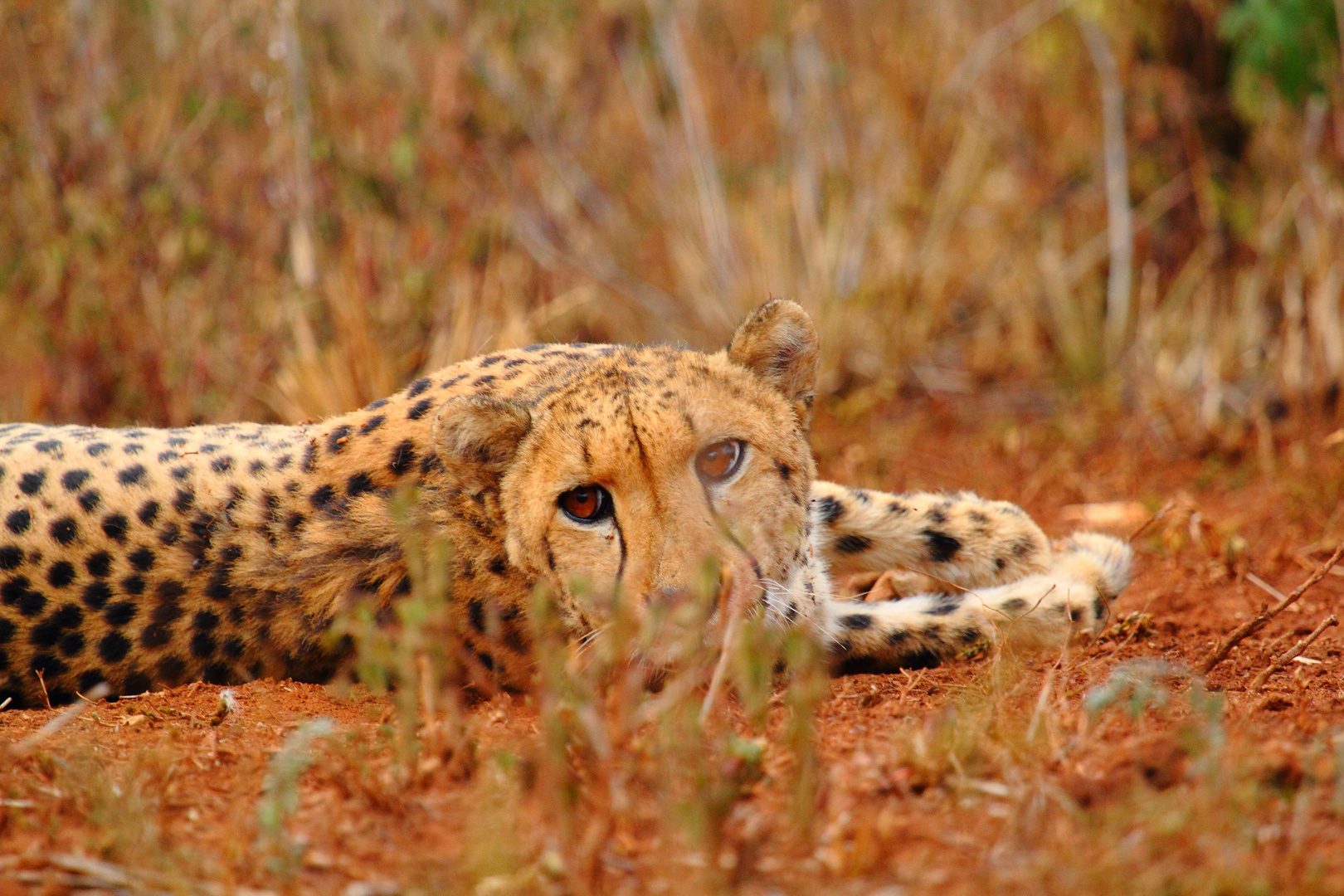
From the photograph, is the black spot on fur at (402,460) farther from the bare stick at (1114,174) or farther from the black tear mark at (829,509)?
the bare stick at (1114,174)

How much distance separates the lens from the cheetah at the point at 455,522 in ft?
8.30

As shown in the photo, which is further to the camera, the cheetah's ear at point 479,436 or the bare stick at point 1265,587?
the bare stick at point 1265,587

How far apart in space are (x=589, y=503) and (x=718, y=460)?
0.97 feet

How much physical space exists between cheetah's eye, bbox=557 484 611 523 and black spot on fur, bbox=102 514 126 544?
3.17 ft

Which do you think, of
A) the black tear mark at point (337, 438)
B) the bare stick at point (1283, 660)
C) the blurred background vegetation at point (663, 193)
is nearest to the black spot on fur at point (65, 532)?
the black tear mark at point (337, 438)

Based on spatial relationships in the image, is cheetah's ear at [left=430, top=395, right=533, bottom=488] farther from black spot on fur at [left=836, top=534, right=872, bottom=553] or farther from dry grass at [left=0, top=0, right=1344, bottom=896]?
dry grass at [left=0, top=0, right=1344, bottom=896]

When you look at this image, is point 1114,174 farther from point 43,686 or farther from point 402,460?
point 43,686

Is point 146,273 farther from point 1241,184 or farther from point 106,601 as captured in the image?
point 1241,184

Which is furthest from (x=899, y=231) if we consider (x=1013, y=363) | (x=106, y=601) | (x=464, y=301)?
(x=106, y=601)

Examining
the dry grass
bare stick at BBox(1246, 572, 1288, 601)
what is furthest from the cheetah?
the dry grass

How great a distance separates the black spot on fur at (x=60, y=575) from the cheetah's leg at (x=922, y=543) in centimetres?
183

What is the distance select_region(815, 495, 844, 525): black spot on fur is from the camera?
3307mm

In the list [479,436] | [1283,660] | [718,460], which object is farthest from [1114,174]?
[479,436]

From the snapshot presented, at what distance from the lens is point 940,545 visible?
336 cm
